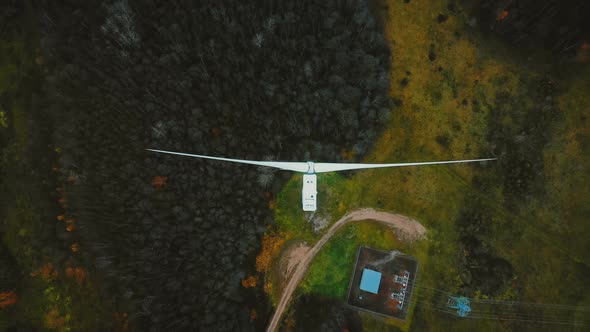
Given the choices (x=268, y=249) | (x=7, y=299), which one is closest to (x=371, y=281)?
(x=268, y=249)

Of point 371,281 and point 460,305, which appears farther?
point 371,281

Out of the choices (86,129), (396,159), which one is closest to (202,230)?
(86,129)

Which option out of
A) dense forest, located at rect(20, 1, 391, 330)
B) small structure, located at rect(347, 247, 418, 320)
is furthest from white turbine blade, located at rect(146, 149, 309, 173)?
small structure, located at rect(347, 247, 418, 320)

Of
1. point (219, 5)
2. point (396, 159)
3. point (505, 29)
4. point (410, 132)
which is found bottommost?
point (396, 159)

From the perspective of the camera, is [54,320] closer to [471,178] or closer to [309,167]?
[309,167]

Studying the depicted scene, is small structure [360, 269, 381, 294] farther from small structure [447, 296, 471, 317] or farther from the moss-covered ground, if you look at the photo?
small structure [447, 296, 471, 317]

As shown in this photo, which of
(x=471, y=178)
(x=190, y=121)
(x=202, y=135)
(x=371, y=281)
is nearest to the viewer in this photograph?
(x=190, y=121)

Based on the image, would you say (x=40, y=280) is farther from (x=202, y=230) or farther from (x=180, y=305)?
(x=202, y=230)
